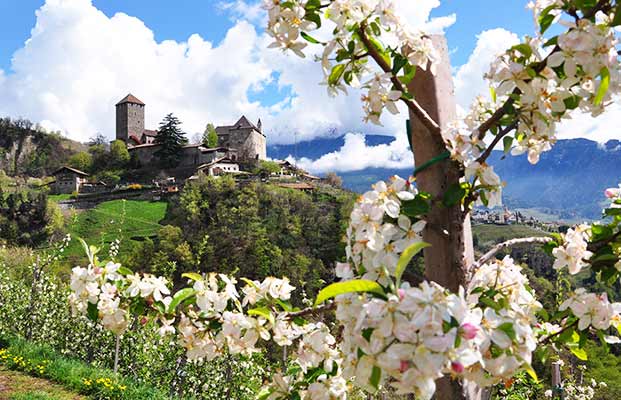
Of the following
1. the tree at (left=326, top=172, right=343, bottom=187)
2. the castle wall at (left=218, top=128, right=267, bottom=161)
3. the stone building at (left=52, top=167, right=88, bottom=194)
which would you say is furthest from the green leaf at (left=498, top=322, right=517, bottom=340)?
the castle wall at (left=218, top=128, right=267, bottom=161)

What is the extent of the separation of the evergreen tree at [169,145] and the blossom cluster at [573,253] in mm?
56419

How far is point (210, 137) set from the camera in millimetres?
62375

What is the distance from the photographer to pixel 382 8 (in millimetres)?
929

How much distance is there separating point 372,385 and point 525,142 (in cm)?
66

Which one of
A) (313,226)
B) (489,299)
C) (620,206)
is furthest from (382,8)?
(313,226)

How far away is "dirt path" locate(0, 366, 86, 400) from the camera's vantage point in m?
5.45

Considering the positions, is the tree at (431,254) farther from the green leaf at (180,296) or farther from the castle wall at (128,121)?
the castle wall at (128,121)

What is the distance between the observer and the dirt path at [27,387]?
5449mm

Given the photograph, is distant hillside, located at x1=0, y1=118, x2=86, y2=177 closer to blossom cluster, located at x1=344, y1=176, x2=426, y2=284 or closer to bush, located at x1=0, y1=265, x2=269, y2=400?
bush, located at x1=0, y1=265, x2=269, y2=400

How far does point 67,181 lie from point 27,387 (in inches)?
1924

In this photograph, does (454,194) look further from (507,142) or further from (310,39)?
(310,39)

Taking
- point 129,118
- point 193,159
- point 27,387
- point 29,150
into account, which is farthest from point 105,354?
point 29,150

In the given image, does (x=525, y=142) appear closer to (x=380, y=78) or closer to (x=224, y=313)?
(x=380, y=78)

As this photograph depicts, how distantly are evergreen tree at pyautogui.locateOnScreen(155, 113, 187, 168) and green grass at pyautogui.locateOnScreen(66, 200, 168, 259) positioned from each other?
10.7 metres
